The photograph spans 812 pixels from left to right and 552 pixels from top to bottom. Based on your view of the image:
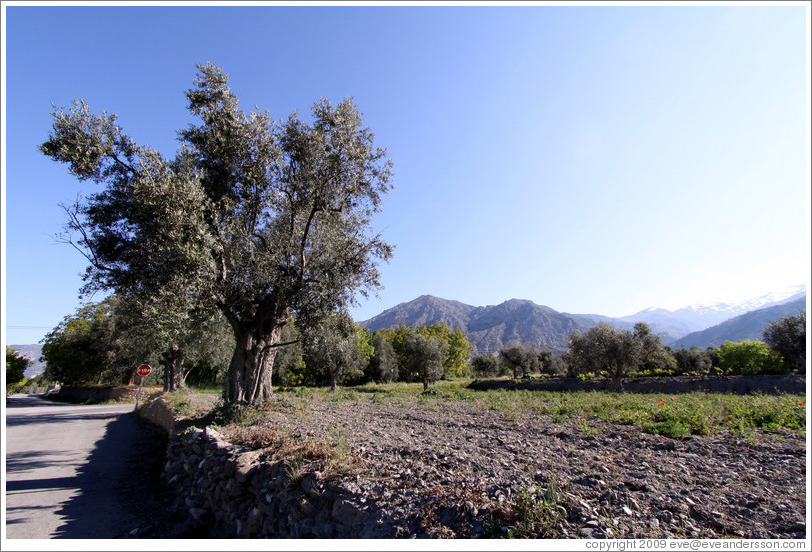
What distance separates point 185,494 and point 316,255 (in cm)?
896

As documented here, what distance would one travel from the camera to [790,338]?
44.3 meters

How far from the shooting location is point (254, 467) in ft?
25.9

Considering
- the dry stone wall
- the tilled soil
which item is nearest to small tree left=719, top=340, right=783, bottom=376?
the tilled soil

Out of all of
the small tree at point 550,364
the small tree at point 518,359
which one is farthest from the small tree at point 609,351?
the small tree at point 550,364

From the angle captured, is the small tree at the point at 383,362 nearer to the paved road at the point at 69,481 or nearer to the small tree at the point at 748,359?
the paved road at the point at 69,481

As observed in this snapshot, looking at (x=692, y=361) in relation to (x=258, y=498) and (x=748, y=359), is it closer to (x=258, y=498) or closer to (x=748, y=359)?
(x=748, y=359)

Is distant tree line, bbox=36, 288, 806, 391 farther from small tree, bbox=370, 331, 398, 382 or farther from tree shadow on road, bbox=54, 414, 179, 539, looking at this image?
tree shadow on road, bbox=54, 414, 179, 539

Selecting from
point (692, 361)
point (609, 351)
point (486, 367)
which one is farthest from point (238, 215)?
point (486, 367)

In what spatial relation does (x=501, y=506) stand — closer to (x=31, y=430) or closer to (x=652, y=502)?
(x=652, y=502)

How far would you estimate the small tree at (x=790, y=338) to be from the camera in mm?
43562

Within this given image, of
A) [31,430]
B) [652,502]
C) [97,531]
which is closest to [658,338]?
[652,502]

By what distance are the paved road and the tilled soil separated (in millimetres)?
3528

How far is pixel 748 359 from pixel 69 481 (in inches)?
3387

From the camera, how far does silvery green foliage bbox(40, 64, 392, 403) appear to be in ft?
39.0
